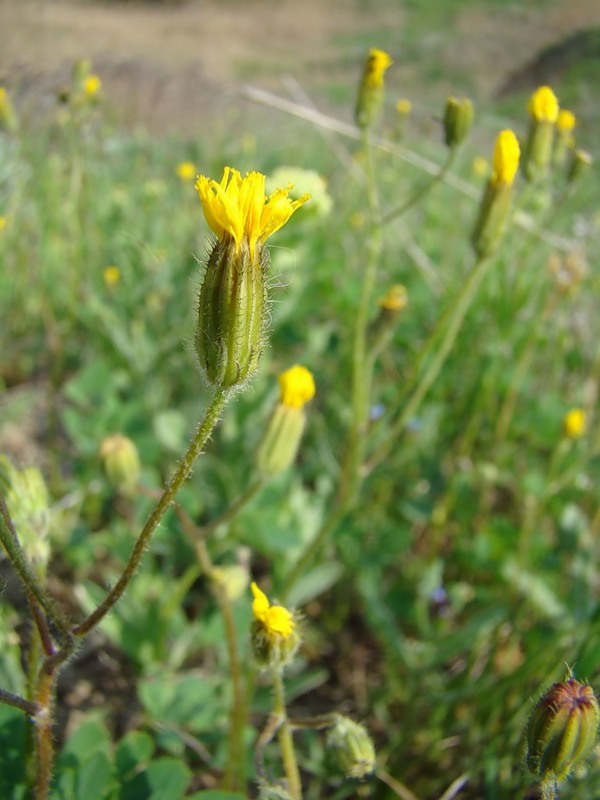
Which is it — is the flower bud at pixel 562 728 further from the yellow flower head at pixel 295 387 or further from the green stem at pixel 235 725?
the yellow flower head at pixel 295 387

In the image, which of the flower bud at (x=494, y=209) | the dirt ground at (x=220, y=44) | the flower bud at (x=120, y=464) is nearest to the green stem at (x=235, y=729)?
the flower bud at (x=120, y=464)

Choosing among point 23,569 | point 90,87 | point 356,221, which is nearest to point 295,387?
point 23,569

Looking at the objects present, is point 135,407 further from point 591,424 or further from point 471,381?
point 591,424

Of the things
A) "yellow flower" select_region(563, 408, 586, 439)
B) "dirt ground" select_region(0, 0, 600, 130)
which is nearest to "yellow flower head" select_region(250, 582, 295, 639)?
"yellow flower" select_region(563, 408, 586, 439)

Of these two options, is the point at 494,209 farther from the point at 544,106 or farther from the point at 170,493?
the point at 170,493

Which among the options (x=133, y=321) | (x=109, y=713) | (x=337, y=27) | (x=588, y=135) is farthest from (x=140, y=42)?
(x=109, y=713)

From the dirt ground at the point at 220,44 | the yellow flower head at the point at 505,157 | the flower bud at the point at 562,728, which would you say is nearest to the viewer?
the flower bud at the point at 562,728

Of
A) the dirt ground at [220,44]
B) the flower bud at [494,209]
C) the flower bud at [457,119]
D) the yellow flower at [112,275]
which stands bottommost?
the yellow flower at [112,275]
